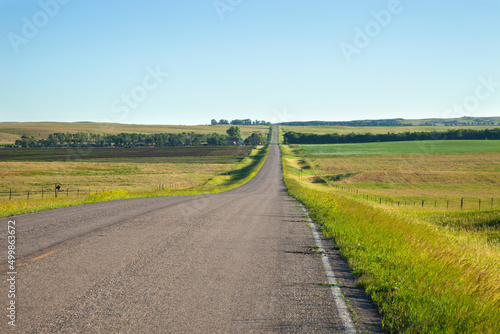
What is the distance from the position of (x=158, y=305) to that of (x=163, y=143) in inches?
7012

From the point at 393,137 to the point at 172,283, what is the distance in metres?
166

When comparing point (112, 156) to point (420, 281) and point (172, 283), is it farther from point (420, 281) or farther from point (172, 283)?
point (420, 281)

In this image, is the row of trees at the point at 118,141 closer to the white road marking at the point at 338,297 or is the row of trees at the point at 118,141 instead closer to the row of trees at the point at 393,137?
the row of trees at the point at 393,137

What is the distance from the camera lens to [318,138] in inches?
6742

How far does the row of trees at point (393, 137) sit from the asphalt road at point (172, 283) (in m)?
156

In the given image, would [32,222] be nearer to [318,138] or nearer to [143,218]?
[143,218]

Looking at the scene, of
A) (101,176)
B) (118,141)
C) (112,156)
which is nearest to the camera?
(101,176)

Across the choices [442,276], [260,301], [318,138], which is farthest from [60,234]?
[318,138]

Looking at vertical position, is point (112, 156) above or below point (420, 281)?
below

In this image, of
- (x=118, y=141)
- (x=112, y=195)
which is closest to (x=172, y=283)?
(x=112, y=195)

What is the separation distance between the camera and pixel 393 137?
522 ft

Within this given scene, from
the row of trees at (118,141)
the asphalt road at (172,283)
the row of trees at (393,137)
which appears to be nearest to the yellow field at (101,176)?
the asphalt road at (172,283)

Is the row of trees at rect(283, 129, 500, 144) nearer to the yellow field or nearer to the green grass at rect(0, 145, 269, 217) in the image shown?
the green grass at rect(0, 145, 269, 217)

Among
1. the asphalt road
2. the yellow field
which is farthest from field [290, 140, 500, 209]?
the asphalt road
